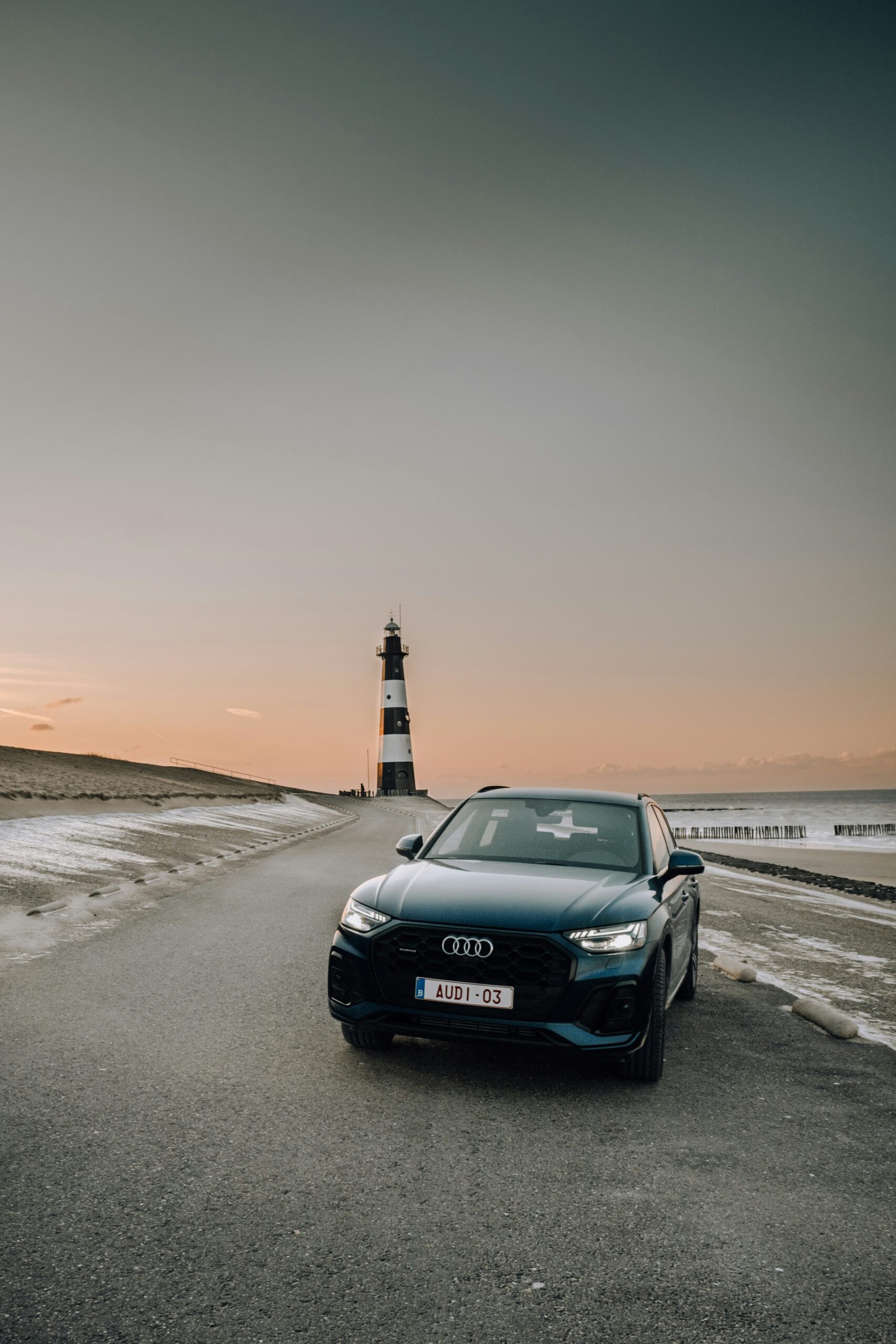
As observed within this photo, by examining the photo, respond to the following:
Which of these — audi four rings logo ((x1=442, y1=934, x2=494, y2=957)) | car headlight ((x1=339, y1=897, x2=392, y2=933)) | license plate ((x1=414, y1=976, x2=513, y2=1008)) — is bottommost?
license plate ((x1=414, y1=976, x2=513, y2=1008))

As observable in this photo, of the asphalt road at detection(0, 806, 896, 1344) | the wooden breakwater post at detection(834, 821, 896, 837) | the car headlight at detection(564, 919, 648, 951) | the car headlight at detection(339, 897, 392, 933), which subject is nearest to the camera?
the asphalt road at detection(0, 806, 896, 1344)

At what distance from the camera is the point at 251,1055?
5.23 meters

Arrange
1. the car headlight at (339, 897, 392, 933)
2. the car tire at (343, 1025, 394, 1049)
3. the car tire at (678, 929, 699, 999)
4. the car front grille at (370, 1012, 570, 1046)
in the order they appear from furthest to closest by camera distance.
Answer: the car tire at (678, 929, 699, 999) < the car tire at (343, 1025, 394, 1049) < the car headlight at (339, 897, 392, 933) < the car front grille at (370, 1012, 570, 1046)

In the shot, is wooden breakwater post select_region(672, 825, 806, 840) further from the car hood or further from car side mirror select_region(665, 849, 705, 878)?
the car hood

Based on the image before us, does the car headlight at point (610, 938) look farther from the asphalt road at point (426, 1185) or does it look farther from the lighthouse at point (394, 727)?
the lighthouse at point (394, 727)

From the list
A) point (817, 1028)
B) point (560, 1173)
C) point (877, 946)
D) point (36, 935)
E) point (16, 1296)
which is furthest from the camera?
point (877, 946)

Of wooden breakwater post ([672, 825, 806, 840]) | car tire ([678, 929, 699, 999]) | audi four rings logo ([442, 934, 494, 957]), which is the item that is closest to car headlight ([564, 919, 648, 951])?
audi four rings logo ([442, 934, 494, 957])

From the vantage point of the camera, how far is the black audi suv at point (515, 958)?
459 centimetres

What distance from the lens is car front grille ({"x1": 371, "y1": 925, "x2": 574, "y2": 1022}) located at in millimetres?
4586

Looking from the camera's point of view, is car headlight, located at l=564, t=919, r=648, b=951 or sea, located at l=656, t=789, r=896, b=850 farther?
sea, located at l=656, t=789, r=896, b=850

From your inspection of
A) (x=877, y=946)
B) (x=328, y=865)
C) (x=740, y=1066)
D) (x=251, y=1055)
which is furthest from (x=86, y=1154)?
(x=328, y=865)

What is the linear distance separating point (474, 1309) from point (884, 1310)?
1.24 m

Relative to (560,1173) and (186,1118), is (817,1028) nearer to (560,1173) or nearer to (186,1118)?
(560,1173)

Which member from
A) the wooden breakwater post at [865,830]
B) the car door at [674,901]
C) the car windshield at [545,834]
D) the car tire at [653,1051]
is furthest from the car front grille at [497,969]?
the wooden breakwater post at [865,830]
